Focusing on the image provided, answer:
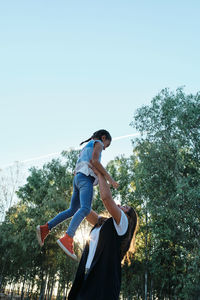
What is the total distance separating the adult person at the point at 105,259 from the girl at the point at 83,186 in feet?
1.42

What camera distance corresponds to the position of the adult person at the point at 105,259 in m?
2.04

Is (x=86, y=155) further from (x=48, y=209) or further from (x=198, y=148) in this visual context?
(x=48, y=209)

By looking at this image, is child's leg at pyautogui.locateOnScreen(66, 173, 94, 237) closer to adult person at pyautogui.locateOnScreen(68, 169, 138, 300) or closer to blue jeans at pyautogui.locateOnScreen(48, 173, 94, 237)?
blue jeans at pyautogui.locateOnScreen(48, 173, 94, 237)

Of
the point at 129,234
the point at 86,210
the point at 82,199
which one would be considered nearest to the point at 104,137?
the point at 82,199

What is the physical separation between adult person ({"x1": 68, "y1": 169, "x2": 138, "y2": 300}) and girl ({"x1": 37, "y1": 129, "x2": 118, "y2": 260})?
1.42 ft

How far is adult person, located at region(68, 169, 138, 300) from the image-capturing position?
204cm

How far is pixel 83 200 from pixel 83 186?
0.50 ft

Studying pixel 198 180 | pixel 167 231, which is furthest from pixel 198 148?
pixel 167 231

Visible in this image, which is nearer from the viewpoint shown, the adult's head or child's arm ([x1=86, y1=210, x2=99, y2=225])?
child's arm ([x1=86, y1=210, x2=99, y2=225])

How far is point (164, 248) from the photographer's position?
23.5 meters

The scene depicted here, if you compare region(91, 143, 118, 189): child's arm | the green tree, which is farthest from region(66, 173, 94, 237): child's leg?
the green tree

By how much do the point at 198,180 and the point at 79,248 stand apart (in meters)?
11.8

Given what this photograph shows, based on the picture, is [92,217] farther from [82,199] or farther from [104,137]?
[104,137]

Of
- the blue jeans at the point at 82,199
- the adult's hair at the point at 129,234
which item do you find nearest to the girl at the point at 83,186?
the blue jeans at the point at 82,199
